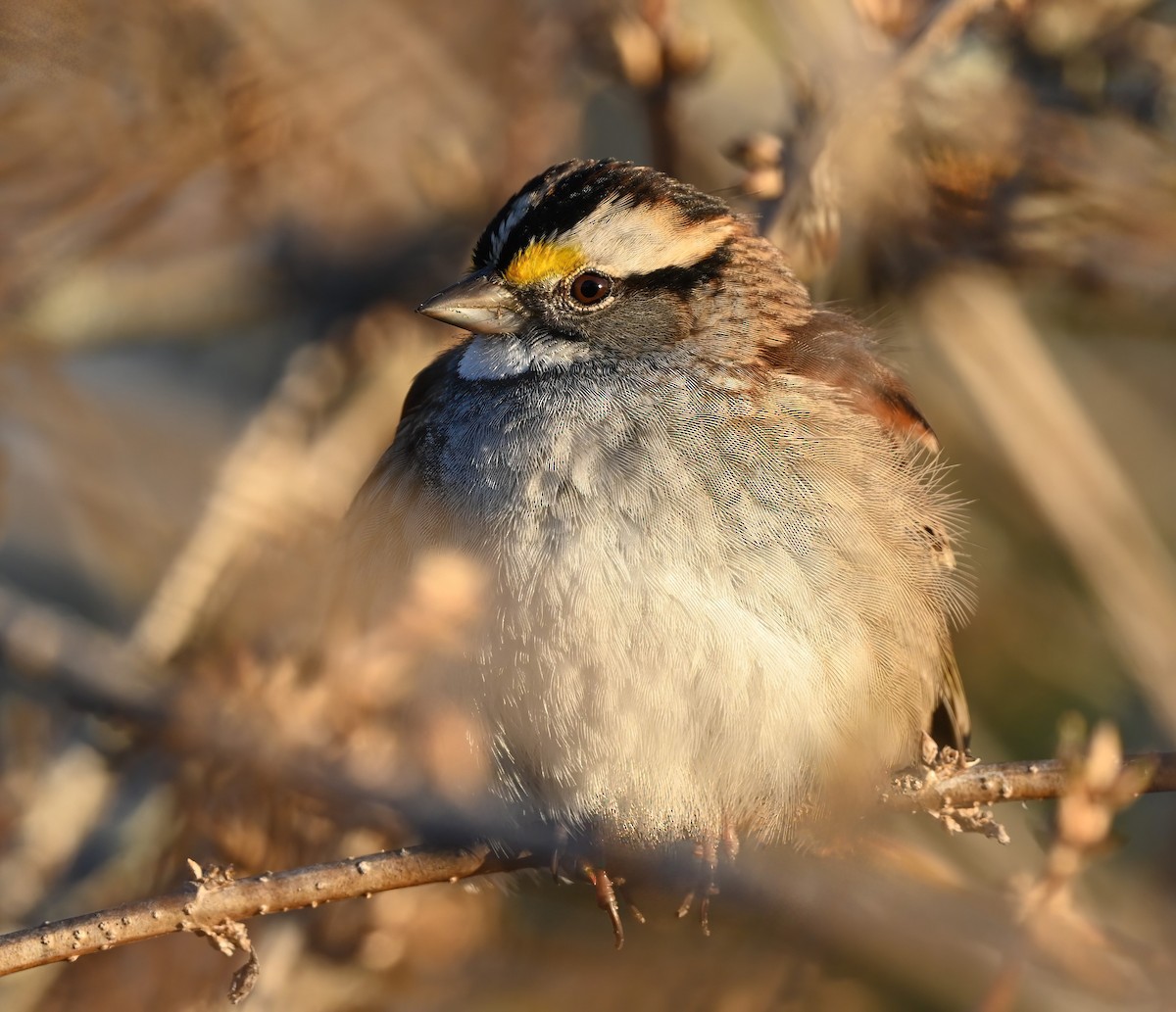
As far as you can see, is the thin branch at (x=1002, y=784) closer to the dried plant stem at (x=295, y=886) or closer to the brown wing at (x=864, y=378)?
the dried plant stem at (x=295, y=886)

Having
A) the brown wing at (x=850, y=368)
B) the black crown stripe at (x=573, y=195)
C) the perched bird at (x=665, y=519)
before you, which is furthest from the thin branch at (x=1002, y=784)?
the black crown stripe at (x=573, y=195)

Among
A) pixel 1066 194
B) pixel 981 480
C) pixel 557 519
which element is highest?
pixel 1066 194

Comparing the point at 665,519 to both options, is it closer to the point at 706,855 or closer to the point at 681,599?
the point at 681,599

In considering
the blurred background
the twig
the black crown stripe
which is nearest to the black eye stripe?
the black crown stripe

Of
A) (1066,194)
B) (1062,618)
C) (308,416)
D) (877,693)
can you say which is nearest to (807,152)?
(1066,194)

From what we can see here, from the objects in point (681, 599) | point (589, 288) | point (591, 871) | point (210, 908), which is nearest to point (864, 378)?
point (589, 288)

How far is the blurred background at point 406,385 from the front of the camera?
423cm

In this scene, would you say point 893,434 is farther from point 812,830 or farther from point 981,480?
point 981,480

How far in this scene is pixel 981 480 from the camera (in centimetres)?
608

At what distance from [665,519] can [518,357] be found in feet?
2.33

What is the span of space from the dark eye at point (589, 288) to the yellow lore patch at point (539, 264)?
0.12ft

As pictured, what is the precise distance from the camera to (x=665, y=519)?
359 cm

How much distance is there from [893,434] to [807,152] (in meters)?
0.85

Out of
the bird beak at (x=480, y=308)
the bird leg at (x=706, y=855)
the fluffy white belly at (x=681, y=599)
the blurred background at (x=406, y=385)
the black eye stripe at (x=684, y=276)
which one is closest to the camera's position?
the bird leg at (x=706, y=855)
